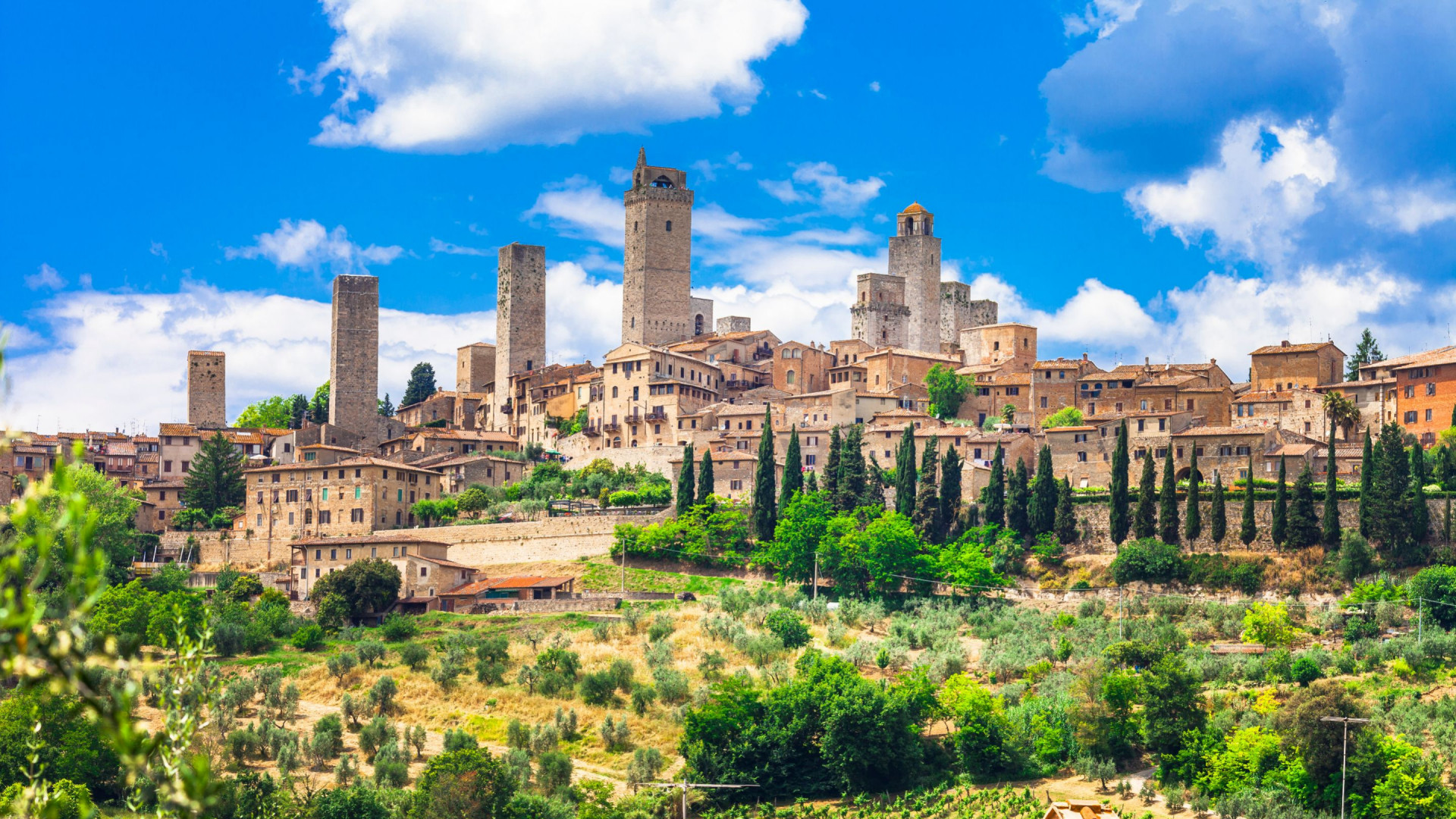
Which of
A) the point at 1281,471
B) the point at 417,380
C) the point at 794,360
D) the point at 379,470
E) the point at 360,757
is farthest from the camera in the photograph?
the point at 417,380

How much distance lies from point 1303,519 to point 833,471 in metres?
21.4

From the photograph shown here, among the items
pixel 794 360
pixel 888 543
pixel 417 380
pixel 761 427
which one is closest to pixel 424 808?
pixel 888 543

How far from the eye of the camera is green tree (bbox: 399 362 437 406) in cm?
11681

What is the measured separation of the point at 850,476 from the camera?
71.8 m

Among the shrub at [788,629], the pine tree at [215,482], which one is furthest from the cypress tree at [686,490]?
the pine tree at [215,482]

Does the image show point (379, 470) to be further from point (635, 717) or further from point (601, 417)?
point (635, 717)

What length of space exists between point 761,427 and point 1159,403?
20.7 m

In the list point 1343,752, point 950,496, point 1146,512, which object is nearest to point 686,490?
point 950,496

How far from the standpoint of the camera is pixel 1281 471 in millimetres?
61938

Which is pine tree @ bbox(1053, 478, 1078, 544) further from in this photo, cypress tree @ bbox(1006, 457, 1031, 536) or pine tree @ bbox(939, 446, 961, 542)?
pine tree @ bbox(939, 446, 961, 542)

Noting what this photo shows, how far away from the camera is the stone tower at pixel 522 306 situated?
108 metres

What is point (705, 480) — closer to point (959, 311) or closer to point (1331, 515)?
point (1331, 515)

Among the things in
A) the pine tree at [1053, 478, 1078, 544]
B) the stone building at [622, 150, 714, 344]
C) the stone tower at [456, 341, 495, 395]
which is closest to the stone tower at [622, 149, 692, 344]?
the stone building at [622, 150, 714, 344]

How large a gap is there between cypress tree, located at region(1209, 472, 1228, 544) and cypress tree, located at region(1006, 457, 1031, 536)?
802 cm
